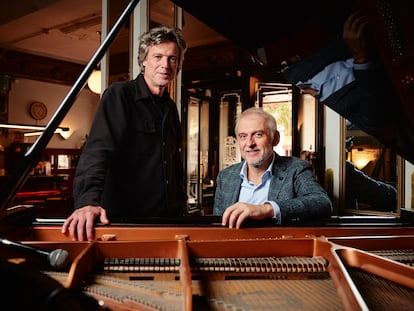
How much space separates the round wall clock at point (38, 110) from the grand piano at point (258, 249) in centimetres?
874

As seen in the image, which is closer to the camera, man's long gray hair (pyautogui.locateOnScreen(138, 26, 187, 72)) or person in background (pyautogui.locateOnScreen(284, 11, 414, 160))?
person in background (pyautogui.locateOnScreen(284, 11, 414, 160))

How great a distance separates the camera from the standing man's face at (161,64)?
2.12 meters

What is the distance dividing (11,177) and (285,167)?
5.45ft

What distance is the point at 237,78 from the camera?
686 centimetres

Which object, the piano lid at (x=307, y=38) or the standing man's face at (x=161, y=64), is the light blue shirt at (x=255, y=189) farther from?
the piano lid at (x=307, y=38)

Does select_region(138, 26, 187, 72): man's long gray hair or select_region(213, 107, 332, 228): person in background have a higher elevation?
select_region(138, 26, 187, 72): man's long gray hair

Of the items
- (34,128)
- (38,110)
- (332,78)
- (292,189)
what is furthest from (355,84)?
(38,110)

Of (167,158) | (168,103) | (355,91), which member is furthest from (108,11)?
(355,91)

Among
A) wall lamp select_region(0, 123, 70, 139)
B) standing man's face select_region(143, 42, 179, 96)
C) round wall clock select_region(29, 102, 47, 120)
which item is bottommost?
standing man's face select_region(143, 42, 179, 96)

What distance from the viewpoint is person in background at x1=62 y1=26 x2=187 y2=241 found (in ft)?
6.42

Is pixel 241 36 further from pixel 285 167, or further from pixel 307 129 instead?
A: pixel 307 129

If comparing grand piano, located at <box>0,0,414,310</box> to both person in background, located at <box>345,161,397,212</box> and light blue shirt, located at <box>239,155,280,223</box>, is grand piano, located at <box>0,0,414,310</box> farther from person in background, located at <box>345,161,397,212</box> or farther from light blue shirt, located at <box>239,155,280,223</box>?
person in background, located at <box>345,161,397,212</box>

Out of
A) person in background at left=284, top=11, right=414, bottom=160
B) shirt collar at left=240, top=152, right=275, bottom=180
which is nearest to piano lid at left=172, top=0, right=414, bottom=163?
person in background at left=284, top=11, right=414, bottom=160

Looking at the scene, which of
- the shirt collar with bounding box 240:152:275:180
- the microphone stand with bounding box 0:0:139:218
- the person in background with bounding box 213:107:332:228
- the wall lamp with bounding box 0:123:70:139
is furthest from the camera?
the wall lamp with bounding box 0:123:70:139
